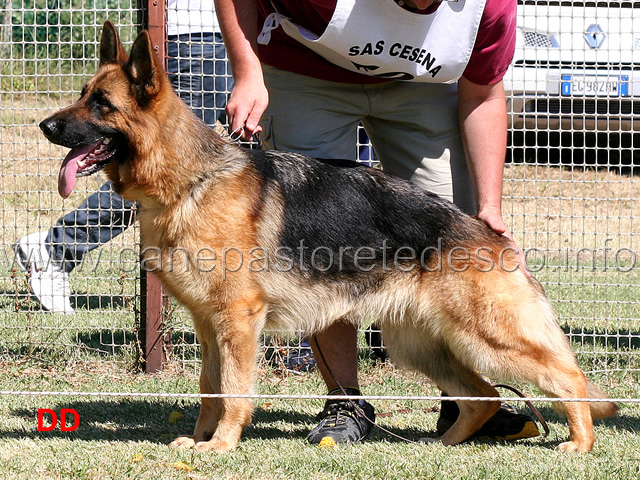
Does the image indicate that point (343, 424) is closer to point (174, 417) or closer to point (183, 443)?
point (183, 443)

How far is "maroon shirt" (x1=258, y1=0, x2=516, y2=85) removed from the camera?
11.5 feet

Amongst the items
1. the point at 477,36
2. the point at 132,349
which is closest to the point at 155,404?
the point at 132,349

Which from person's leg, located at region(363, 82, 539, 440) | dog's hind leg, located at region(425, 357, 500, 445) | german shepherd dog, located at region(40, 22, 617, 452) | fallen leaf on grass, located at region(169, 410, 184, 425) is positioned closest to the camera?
german shepherd dog, located at region(40, 22, 617, 452)

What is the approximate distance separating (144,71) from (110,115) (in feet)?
0.76

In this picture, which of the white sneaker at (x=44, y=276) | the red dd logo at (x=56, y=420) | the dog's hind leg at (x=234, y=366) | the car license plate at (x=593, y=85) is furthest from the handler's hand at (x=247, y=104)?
the car license plate at (x=593, y=85)

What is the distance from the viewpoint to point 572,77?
5.51 m

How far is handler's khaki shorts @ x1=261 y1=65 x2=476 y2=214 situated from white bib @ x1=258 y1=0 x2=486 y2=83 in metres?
0.25

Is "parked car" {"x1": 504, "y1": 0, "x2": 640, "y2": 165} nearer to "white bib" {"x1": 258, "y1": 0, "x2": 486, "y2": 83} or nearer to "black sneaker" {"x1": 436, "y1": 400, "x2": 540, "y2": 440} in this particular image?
"white bib" {"x1": 258, "y1": 0, "x2": 486, "y2": 83}

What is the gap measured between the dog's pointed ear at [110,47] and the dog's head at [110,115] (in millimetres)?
138

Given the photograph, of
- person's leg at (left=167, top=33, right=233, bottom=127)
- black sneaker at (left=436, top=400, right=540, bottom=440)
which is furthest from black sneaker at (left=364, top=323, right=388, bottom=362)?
person's leg at (left=167, top=33, right=233, bottom=127)

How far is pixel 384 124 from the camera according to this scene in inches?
154

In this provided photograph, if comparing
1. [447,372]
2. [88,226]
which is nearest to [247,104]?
[447,372]

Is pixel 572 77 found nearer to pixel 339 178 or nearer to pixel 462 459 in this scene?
pixel 339 178

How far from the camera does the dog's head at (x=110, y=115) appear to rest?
10.4ft
